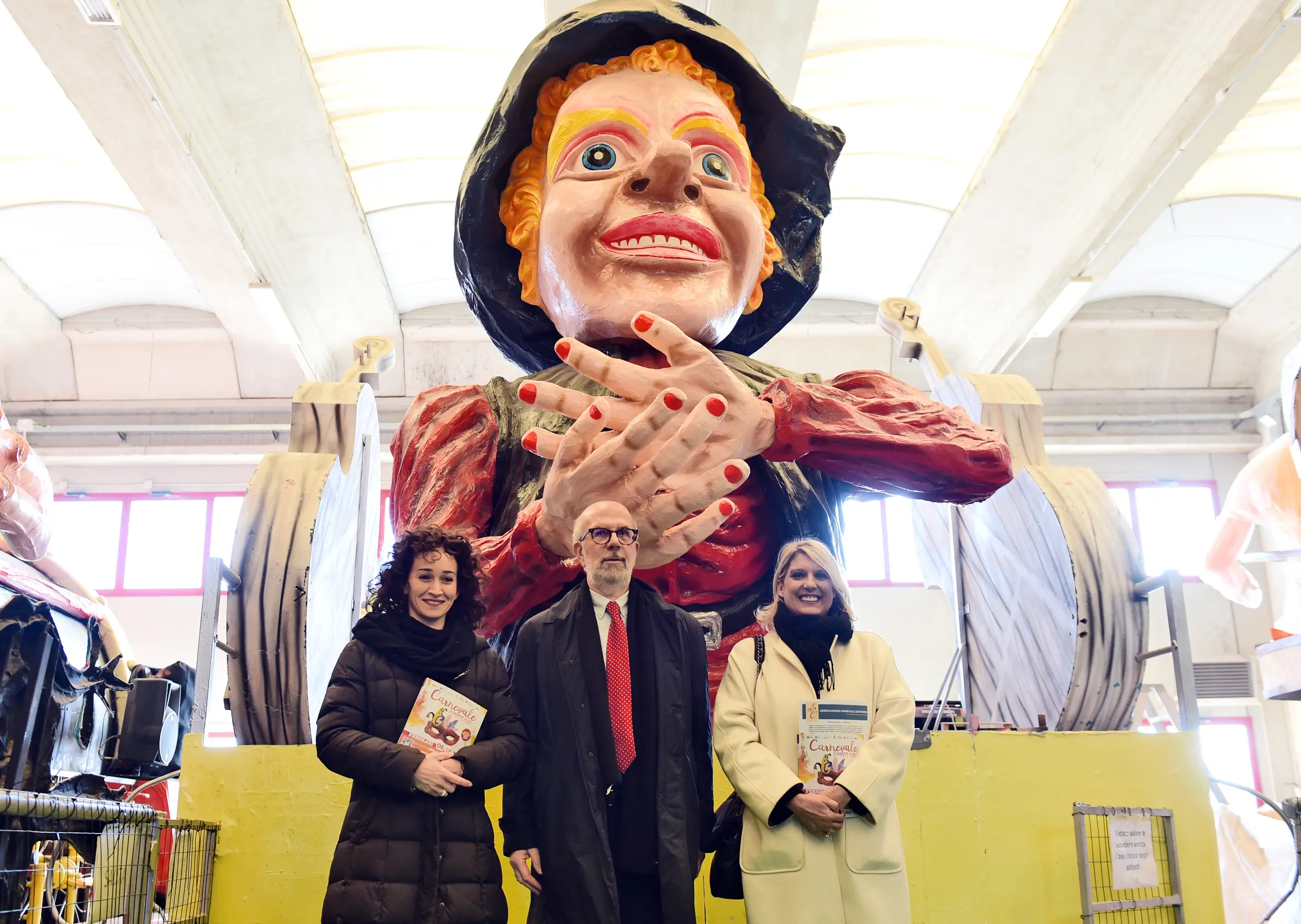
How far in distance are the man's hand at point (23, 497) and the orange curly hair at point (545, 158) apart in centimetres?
317

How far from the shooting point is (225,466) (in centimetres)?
1202

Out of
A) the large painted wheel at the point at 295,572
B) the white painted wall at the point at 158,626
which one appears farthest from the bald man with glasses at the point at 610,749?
the white painted wall at the point at 158,626

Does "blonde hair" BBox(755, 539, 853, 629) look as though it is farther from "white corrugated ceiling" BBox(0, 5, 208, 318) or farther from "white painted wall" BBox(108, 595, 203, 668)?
"white painted wall" BBox(108, 595, 203, 668)

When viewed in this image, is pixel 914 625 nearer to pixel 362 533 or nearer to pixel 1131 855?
pixel 362 533

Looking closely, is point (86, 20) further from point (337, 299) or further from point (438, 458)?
point (438, 458)

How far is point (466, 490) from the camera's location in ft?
9.24

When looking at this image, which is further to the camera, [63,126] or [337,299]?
[337,299]

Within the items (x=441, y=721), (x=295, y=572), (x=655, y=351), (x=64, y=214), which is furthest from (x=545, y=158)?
(x=64, y=214)

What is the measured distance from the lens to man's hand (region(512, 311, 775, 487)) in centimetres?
224

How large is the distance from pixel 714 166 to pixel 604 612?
1289 millimetres

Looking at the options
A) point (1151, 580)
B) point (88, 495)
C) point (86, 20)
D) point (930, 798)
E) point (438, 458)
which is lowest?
point (930, 798)

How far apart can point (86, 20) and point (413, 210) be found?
3.52 m

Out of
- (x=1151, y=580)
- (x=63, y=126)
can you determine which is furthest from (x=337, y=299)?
(x=1151, y=580)

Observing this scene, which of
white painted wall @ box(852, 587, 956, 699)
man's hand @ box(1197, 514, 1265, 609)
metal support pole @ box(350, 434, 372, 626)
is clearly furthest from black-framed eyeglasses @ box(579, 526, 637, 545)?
white painted wall @ box(852, 587, 956, 699)
